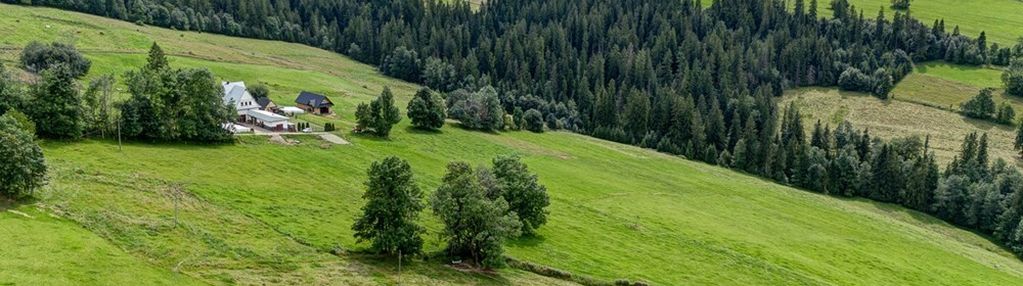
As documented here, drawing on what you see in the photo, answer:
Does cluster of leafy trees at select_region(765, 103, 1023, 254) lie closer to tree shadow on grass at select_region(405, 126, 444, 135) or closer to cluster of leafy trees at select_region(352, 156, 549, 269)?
tree shadow on grass at select_region(405, 126, 444, 135)

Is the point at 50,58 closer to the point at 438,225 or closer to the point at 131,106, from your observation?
the point at 131,106

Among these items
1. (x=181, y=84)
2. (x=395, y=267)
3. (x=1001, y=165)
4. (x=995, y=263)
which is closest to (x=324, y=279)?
(x=395, y=267)

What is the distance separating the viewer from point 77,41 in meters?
180

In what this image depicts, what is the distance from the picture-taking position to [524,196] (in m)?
96.7

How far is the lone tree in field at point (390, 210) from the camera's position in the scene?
8012 centimetres

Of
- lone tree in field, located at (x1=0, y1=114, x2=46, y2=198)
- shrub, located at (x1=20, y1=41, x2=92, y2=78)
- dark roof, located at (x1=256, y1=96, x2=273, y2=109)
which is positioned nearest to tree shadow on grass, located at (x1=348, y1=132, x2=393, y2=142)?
dark roof, located at (x1=256, y1=96, x2=273, y2=109)

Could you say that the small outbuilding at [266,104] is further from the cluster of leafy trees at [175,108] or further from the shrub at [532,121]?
the shrub at [532,121]

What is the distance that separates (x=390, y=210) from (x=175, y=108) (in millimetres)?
46131

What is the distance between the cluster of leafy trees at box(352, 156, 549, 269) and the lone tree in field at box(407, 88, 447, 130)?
60.4 m

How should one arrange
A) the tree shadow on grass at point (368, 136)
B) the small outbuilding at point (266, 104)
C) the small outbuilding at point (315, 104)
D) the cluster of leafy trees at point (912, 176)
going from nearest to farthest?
1. the tree shadow on grass at point (368, 136)
2. the small outbuilding at point (266, 104)
3. the small outbuilding at point (315, 104)
4. the cluster of leafy trees at point (912, 176)

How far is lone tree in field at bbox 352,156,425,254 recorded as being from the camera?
8012cm

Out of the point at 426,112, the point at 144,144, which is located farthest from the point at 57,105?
the point at 426,112

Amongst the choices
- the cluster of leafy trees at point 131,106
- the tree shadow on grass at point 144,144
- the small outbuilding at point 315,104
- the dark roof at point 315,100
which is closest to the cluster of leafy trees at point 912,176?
the small outbuilding at point 315,104

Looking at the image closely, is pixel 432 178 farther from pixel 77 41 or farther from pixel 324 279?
pixel 77 41
